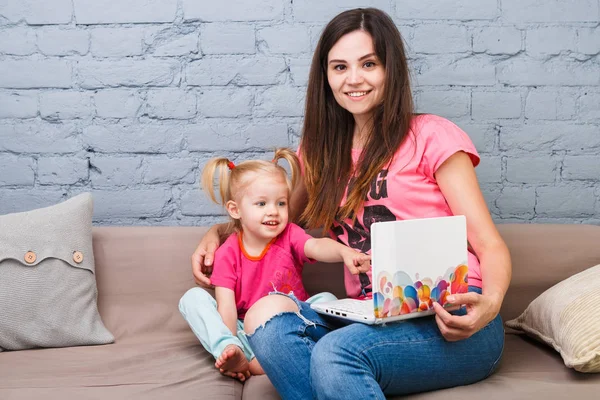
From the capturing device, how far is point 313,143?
2033 mm

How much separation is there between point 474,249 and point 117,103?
1.29 meters

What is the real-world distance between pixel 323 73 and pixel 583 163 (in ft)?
3.25

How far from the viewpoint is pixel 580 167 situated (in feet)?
7.86

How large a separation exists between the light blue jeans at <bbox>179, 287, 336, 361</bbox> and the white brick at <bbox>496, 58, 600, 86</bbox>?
3.22ft

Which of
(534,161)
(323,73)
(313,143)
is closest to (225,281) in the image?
(313,143)

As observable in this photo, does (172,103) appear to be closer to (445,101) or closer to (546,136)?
(445,101)

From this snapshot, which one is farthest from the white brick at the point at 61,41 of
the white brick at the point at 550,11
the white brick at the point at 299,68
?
the white brick at the point at 550,11

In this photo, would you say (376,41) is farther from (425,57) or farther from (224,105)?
(224,105)

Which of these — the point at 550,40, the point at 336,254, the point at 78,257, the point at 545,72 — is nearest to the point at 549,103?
the point at 545,72

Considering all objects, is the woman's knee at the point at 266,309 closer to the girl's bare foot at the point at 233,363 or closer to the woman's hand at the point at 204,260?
the girl's bare foot at the point at 233,363

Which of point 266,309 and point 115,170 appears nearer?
point 266,309

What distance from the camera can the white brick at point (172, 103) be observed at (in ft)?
7.77

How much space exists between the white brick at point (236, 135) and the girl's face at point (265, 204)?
0.44 metres

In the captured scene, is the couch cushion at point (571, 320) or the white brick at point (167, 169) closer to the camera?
the couch cushion at point (571, 320)
